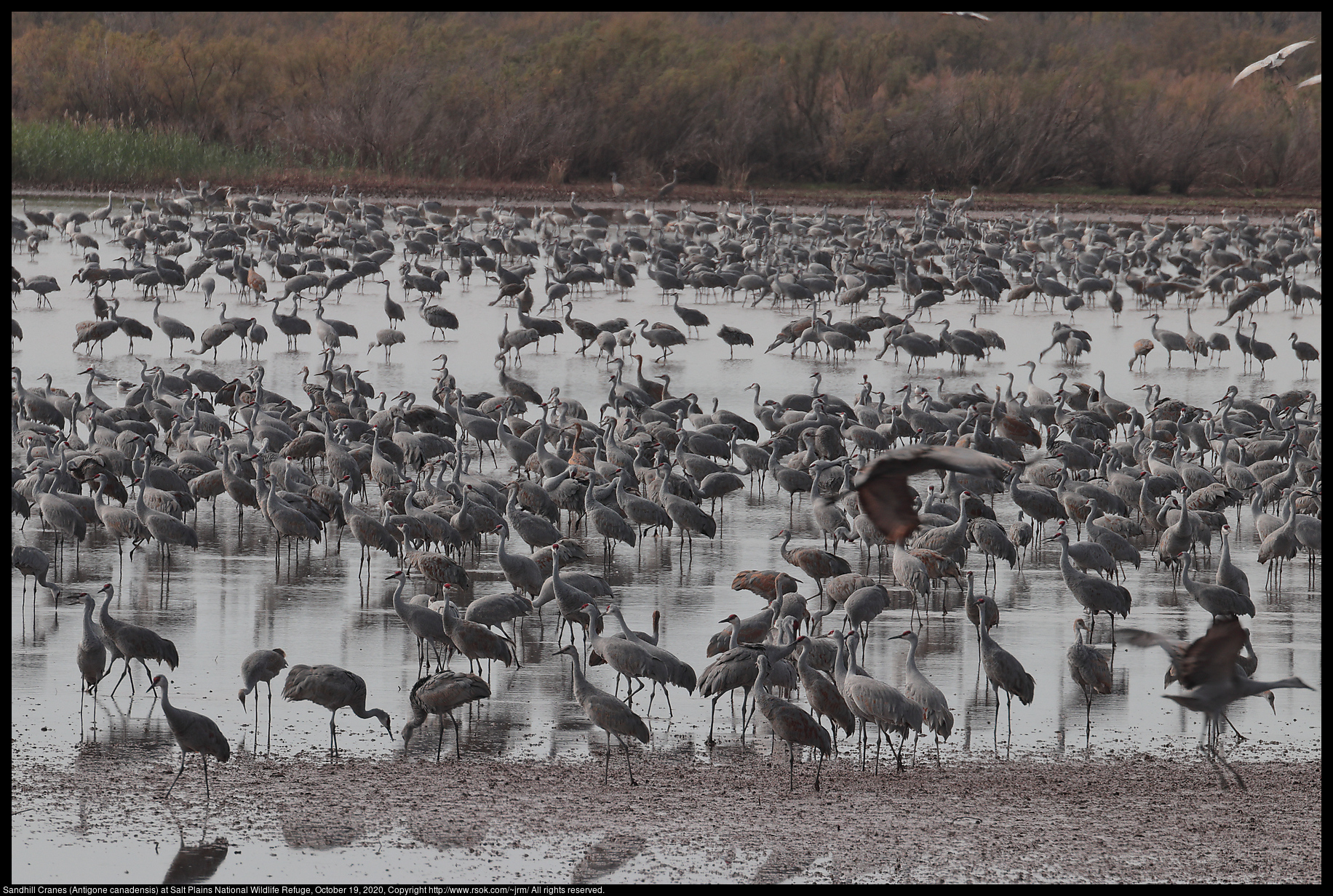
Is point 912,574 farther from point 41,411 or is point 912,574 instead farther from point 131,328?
point 131,328

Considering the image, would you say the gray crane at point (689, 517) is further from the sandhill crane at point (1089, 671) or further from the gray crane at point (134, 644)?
the gray crane at point (134, 644)

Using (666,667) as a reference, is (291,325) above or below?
above

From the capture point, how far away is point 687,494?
13250mm

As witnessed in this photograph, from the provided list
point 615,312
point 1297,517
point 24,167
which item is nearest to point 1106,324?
point 615,312

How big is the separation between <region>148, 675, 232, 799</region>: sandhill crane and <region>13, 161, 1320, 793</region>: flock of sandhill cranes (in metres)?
0.01

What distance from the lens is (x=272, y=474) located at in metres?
13.0

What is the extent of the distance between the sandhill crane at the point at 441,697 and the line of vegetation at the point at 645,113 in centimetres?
3473

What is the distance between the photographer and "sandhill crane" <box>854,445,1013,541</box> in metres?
5.92

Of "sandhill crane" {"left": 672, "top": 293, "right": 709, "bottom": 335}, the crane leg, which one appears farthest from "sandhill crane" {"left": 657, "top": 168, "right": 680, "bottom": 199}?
the crane leg

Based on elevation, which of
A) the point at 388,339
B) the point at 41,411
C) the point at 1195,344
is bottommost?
the point at 41,411

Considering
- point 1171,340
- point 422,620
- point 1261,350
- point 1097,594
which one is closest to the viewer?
point 422,620

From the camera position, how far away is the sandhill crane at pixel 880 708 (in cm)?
795

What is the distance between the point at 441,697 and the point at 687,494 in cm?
533

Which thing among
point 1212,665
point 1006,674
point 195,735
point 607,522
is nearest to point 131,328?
point 607,522
